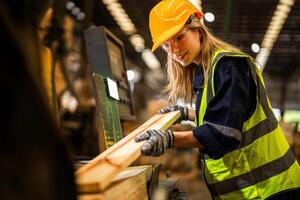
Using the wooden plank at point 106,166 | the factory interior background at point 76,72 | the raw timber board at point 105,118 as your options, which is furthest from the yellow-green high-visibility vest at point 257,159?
the factory interior background at point 76,72

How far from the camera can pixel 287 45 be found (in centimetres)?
740

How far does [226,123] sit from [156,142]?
0.37 m

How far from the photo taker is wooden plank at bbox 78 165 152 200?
1514 mm

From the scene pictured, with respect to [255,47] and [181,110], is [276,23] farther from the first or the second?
[181,110]

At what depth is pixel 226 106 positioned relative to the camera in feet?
6.91

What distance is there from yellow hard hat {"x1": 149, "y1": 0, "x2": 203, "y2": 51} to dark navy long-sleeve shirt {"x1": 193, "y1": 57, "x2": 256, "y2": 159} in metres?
0.37

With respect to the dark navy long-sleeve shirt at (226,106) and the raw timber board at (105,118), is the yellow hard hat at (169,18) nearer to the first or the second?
the dark navy long-sleeve shirt at (226,106)

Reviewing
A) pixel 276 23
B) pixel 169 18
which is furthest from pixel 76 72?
pixel 169 18

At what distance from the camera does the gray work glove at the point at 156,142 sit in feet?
6.38

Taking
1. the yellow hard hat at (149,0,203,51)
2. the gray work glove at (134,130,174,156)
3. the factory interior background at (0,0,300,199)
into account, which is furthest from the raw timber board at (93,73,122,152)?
the gray work glove at (134,130,174,156)

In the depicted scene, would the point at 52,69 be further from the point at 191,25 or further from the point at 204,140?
the point at 204,140

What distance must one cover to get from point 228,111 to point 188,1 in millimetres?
838

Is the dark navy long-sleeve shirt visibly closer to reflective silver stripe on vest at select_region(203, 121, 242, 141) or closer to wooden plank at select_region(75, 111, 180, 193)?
reflective silver stripe on vest at select_region(203, 121, 242, 141)

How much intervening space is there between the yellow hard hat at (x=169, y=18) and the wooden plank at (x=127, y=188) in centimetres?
77
